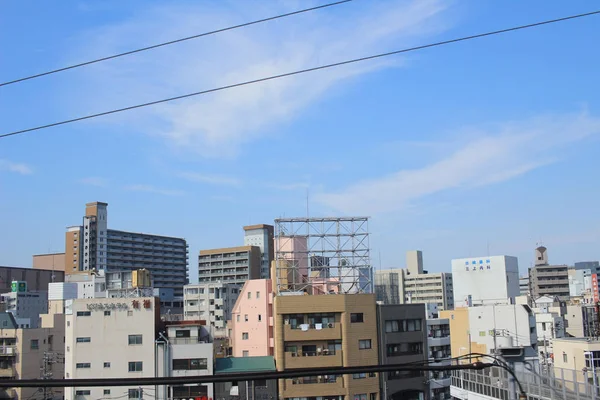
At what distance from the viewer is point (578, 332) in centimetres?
8656

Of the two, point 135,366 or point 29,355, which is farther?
point 29,355

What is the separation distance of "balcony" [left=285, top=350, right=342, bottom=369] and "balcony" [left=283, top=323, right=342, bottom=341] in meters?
1.13

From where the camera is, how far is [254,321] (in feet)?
175

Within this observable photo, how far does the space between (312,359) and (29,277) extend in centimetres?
9964

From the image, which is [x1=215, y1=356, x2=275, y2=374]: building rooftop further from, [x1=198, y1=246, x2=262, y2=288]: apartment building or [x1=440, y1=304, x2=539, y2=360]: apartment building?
[x1=198, y1=246, x2=262, y2=288]: apartment building

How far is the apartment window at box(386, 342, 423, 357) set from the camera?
48.3 metres

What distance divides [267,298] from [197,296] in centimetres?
4507

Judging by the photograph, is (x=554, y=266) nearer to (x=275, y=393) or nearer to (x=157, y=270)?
(x=157, y=270)

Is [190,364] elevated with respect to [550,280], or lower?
lower

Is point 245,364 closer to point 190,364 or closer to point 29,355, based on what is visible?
point 190,364

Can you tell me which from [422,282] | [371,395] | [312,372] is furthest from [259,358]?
[422,282]

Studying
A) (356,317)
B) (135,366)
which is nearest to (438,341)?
(356,317)

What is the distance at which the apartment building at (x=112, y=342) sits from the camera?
154 feet

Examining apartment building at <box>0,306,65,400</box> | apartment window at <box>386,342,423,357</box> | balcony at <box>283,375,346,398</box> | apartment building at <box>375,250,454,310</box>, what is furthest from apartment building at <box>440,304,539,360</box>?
apartment building at <box>375,250,454,310</box>
